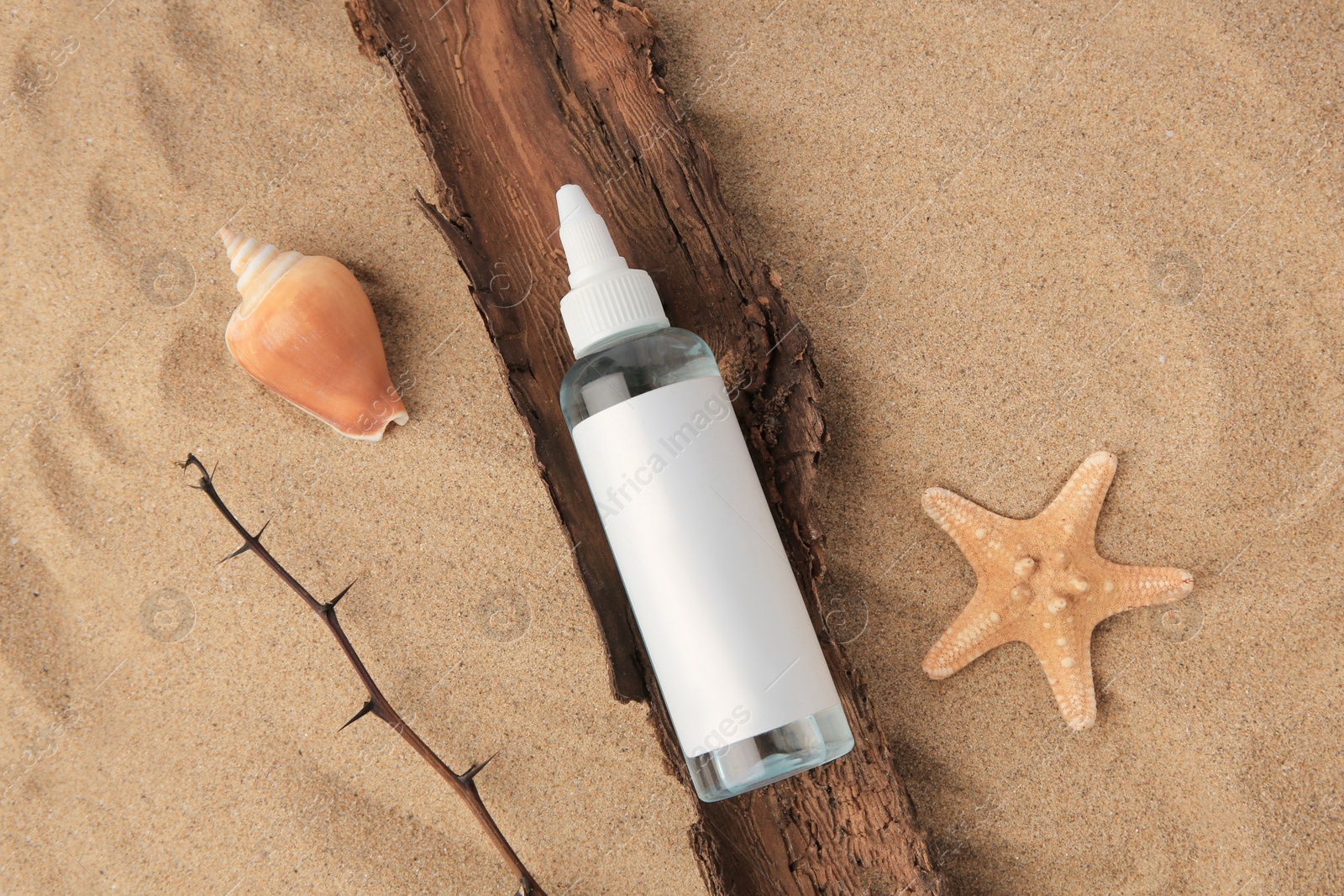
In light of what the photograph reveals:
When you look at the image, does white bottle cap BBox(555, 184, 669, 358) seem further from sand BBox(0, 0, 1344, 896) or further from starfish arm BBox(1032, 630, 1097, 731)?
starfish arm BBox(1032, 630, 1097, 731)

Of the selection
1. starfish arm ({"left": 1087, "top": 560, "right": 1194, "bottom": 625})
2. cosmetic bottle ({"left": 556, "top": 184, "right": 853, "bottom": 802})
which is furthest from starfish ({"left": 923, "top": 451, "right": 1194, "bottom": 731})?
cosmetic bottle ({"left": 556, "top": 184, "right": 853, "bottom": 802})

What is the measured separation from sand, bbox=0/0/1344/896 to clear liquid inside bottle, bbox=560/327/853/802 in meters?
0.38

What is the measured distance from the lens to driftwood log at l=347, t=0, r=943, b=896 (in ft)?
4.64

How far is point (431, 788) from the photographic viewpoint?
166 cm

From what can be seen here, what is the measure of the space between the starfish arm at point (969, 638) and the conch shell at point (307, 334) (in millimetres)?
1235

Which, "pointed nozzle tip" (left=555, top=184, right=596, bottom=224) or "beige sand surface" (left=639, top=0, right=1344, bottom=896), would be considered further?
"beige sand surface" (left=639, top=0, right=1344, bottom=896)

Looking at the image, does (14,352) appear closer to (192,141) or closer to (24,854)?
(192,141)

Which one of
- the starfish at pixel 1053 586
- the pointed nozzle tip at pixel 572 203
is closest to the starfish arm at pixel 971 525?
the starfish at pixel 1053 586

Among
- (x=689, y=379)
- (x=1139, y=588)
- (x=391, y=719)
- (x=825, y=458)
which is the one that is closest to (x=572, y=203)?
(x=689, y=379)

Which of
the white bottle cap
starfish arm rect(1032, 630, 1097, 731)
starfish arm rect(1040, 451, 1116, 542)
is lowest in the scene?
starfish arm rect(1032, 630, 1097, 731)

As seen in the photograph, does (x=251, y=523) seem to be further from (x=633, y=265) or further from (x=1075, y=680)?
(x=1075, y=680)

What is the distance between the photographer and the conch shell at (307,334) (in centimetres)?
155

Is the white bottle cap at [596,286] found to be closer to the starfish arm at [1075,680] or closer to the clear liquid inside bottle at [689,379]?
the clear liquid inside bottle at [689,379]

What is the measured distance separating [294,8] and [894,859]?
2.15 metres
